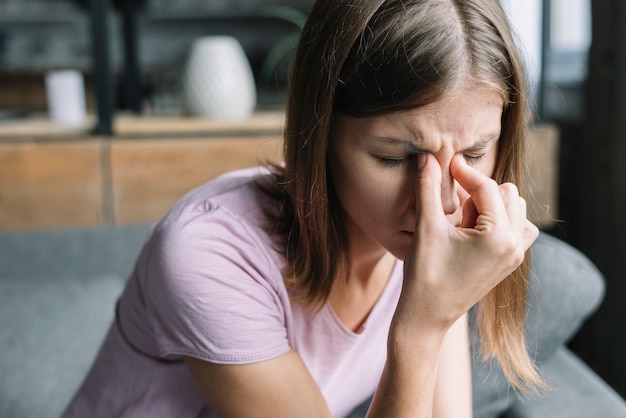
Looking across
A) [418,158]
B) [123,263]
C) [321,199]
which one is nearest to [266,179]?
[321,199]

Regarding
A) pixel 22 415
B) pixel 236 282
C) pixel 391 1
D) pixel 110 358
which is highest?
pixel 391 1

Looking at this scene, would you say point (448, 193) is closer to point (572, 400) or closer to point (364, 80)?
point (364, 80)

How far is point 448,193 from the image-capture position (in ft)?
2.90

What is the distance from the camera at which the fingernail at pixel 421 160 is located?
85 cm

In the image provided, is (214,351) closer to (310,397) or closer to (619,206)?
(310,397)

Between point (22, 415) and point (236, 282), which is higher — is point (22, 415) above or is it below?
below

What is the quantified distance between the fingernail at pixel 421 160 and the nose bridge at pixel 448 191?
2cm

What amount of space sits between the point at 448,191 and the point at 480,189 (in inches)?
1.9

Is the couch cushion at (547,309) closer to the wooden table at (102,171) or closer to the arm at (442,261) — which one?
the arm at (442,261)

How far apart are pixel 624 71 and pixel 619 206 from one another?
1.11ft

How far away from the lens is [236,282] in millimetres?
905

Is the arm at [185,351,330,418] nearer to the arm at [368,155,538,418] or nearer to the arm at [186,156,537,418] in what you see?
the arm at [186,156,537,418]

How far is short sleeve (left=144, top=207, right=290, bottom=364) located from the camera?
0.88 metres

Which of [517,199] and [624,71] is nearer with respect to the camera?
[517,199]
